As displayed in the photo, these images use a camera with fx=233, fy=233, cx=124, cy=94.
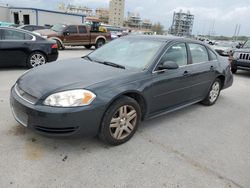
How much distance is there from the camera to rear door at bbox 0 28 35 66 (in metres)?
7.00

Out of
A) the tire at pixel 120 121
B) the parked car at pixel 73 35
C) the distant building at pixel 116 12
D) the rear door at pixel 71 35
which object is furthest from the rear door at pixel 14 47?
the distant building at pixel 116 12

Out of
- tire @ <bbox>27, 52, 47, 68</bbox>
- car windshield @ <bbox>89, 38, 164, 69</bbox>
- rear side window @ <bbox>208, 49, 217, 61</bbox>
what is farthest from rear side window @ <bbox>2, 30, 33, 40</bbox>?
rear side window @ <bbox>208, 49, 217, 61</bbox>

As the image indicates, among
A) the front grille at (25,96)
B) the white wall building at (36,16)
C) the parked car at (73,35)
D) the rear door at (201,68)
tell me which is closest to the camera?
the front grille at (25,96)

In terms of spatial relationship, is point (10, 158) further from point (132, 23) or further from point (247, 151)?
point (132, 23)

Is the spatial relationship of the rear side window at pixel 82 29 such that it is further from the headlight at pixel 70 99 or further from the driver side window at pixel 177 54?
the headlight at pixel 70 99

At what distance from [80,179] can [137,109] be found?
1.26 meters

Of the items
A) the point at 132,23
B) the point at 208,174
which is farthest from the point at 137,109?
the point at 132,23

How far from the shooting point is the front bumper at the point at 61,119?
2666 mm

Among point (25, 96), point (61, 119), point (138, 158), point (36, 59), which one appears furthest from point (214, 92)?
point (36, 59)

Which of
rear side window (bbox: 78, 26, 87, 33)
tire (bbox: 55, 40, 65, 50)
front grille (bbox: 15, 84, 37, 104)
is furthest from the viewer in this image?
rear side window (bbox: 78, 26, 87, 33)

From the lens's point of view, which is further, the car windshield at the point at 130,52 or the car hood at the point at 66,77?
the car windshield at the point at 130,52

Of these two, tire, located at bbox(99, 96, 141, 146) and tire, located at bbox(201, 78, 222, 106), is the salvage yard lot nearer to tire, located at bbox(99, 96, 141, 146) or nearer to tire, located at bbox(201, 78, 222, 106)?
tire, located at bbox(99, 96, 141, 146)

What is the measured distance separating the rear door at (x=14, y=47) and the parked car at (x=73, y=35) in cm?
688

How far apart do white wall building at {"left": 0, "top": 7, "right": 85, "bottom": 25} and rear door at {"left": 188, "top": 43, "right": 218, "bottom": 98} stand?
101 ft
